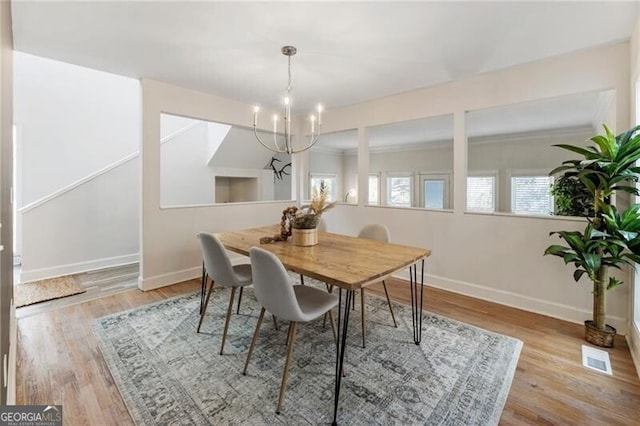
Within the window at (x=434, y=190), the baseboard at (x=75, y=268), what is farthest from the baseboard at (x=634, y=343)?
the baseboard at (x=75, y=268)

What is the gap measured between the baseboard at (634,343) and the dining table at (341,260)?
1.39 m

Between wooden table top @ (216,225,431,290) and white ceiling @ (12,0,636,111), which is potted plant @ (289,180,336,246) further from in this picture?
white ceiling @ (12,0,636,111)

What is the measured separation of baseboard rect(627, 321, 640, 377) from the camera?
1.99m

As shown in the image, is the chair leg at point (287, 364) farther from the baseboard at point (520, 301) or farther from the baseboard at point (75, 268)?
the baseboard at point (75, 268)

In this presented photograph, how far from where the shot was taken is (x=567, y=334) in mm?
2461

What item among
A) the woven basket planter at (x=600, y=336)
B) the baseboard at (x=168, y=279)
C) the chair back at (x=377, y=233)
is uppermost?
the chair back at (x=377, y=233)

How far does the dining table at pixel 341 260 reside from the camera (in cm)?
153

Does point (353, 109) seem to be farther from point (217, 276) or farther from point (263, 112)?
point (217, 276)

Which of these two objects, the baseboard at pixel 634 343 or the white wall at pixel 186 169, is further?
the white wall at pixel 186 169

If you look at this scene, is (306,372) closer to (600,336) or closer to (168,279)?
(600,336)

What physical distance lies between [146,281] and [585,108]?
604 centimetres

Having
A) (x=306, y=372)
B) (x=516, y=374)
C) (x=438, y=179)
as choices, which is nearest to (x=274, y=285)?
(x=306, y=372)

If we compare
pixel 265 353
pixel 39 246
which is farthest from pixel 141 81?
pixel 265 353

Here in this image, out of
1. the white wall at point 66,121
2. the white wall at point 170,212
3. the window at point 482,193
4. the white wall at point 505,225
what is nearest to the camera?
the white wall at point 505,225
